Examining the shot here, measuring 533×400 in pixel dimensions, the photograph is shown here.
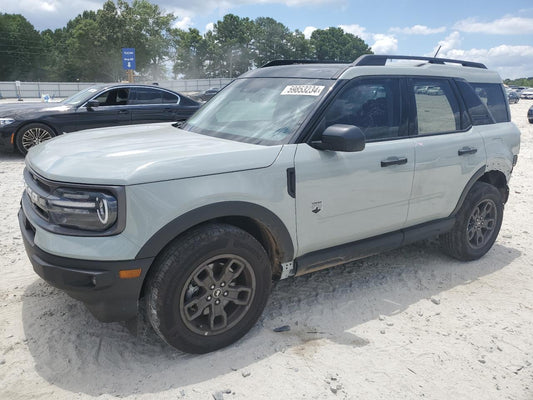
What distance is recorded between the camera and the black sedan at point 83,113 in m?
8.38

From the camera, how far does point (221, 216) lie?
8.97 feet

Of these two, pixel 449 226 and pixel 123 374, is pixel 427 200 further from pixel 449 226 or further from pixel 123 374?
pixel 123 374

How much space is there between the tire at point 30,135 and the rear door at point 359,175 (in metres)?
7.04

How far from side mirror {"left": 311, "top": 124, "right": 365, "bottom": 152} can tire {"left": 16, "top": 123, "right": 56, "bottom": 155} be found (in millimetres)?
7179

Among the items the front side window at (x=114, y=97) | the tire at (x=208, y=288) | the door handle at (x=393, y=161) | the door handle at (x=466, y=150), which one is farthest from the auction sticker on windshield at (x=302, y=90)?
the front side window at (x=114, y=97)

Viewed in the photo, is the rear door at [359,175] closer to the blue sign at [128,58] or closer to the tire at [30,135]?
the tire at [30,135]

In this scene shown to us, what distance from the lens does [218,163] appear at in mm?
2719

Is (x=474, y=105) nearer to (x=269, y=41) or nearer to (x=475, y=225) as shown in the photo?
(x=475, y=225)

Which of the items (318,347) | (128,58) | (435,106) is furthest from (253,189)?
(128,58)

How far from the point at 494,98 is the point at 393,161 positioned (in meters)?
1.90

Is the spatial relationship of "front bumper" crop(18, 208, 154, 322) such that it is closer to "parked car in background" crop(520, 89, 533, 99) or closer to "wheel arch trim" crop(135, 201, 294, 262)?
"wheel arch trim" crop(135, 201, 294, 262)

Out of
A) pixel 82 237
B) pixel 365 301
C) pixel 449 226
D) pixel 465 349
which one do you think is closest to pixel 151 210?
pixel 82 237

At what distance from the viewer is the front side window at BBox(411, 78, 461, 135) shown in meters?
3.80

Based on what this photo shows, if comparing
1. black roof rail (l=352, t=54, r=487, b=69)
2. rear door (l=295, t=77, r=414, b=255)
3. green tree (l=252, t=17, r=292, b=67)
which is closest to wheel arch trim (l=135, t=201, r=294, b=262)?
rear door (l=295, t=77, r=414, b=255)
